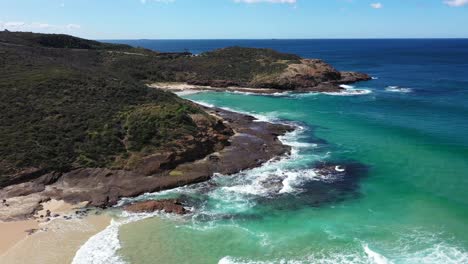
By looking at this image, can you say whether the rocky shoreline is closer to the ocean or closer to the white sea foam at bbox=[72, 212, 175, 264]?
the ocean

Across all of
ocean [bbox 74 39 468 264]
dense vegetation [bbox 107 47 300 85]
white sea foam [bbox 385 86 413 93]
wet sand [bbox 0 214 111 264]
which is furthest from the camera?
dense vegetation [bbox 107 47 300 85]

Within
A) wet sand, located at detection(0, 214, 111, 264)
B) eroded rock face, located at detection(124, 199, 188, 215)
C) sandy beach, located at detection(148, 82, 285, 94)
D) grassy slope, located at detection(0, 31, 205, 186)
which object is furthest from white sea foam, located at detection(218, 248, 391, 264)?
sandy beach, located at detection(148, 82, 285, 94)

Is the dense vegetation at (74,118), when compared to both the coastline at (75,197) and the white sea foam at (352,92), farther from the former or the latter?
the white sea foam at (352,92)

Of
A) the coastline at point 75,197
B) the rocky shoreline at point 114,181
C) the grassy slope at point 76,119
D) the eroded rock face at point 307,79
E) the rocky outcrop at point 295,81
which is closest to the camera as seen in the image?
the coastline at point 75,197

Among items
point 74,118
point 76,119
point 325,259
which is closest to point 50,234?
point 325,259

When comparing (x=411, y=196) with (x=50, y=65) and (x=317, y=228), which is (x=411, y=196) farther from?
(x=50, y=65)

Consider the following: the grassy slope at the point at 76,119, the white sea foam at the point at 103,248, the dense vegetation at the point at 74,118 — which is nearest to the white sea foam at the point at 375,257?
the white sea foam at the point at 103,248

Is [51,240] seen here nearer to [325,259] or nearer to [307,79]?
[325,259]
